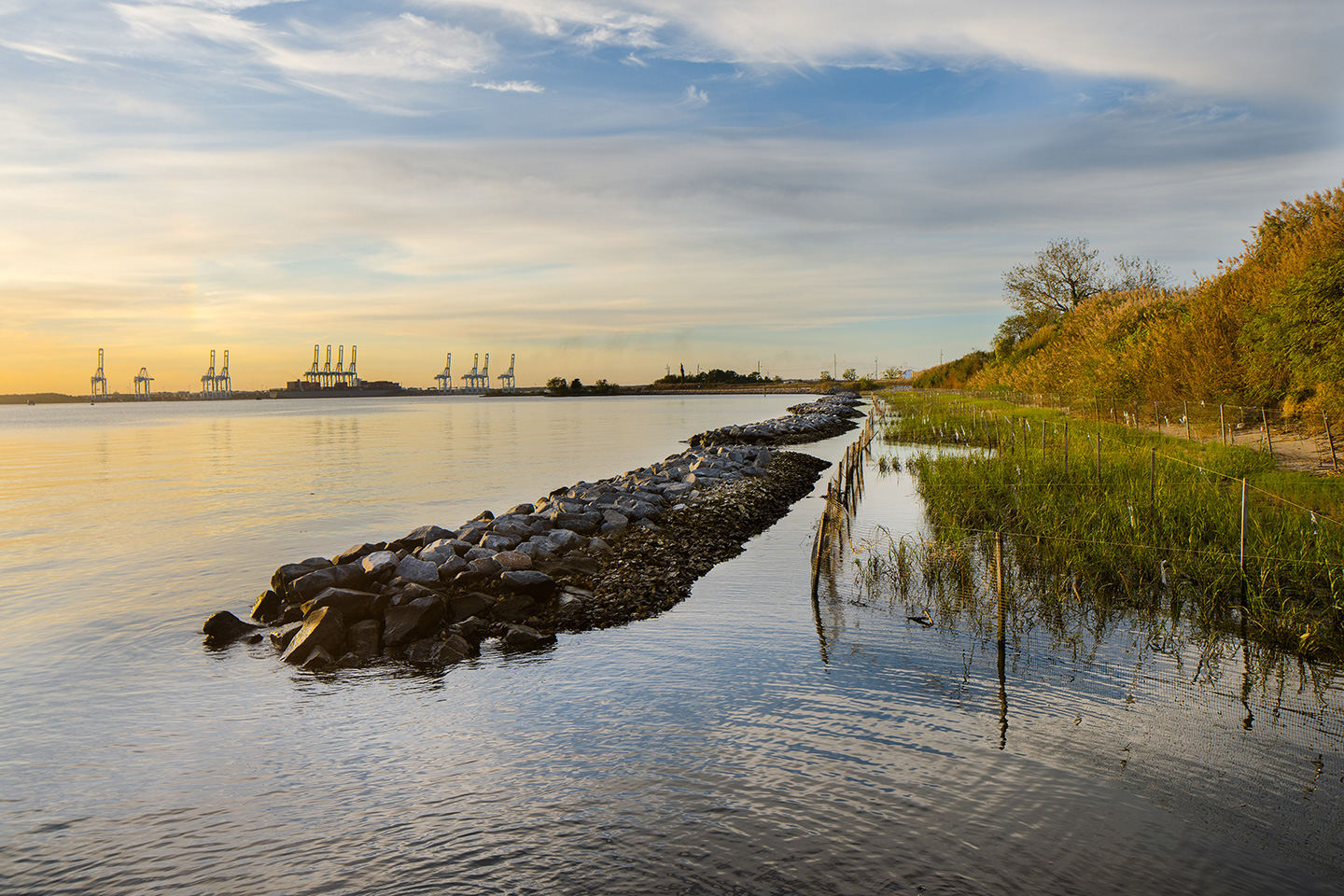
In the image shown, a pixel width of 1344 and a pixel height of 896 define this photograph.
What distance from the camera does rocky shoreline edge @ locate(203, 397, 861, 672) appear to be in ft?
33.4

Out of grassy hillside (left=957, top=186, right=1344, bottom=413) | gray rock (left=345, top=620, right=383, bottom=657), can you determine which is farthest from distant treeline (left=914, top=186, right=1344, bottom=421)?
gray rock (left=345, top=620, right=383, bottom=657)

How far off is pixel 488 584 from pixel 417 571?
1.11 metres

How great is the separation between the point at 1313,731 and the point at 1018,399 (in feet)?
161

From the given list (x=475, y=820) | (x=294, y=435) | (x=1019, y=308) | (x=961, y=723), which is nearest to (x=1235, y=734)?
(x=961, y=723)

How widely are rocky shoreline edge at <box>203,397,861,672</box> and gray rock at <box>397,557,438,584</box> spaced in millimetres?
18

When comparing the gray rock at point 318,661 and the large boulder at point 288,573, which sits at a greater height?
the large boulder at point 288,573

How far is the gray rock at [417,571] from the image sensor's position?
38.5 ft

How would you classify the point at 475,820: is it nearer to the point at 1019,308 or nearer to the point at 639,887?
the point at 639,887

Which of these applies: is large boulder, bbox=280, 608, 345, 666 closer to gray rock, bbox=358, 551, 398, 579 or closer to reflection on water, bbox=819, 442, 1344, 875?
gray rock, bbox=358, 551, 398, 579

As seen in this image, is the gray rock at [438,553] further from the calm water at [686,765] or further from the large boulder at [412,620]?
the calm water at [686,765]

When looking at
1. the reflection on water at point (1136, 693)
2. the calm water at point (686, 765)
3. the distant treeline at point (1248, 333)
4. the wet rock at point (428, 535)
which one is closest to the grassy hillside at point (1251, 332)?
the distant treeline at point (1248, 333)

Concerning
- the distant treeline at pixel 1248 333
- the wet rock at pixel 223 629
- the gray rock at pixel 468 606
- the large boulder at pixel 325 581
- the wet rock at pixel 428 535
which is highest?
the distant treeline at pixel 1248 333

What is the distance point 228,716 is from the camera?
8.09 metres

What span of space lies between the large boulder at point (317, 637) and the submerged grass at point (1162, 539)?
8.39m
